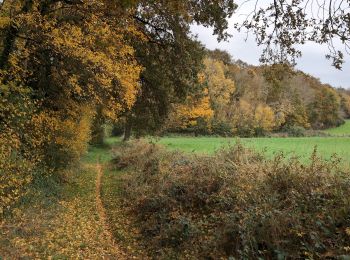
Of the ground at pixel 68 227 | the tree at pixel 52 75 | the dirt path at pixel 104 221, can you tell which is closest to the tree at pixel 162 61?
the tree at pixel 52 75

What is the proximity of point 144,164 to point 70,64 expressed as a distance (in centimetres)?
807

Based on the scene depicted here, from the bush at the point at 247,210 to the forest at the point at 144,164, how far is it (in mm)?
39

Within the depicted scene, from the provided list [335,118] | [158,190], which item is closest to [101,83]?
[158,190]

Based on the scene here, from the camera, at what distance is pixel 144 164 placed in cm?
2036

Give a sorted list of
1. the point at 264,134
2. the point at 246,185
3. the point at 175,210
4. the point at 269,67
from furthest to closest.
A: 1. the point at 264,134
2. the point at 175,210
3. the point at 246,185
4. the point at 269,67

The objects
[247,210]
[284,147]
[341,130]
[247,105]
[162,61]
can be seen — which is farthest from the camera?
[341,130]

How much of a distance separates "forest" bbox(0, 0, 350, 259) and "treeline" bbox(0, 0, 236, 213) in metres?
0.06

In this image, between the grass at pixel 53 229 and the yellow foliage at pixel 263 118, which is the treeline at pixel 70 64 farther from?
the yellow foliage at pixel 263 118

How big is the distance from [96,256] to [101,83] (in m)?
7.34

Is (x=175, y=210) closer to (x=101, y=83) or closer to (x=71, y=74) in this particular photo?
(x=101, y=83)

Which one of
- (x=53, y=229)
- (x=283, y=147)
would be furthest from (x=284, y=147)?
(x=53, y=229)

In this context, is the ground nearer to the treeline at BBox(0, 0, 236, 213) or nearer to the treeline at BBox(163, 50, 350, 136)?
the treeline at BBox(0, 0, 236, 213)

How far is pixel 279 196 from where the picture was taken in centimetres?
892

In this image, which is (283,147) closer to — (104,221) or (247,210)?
(104,221)
